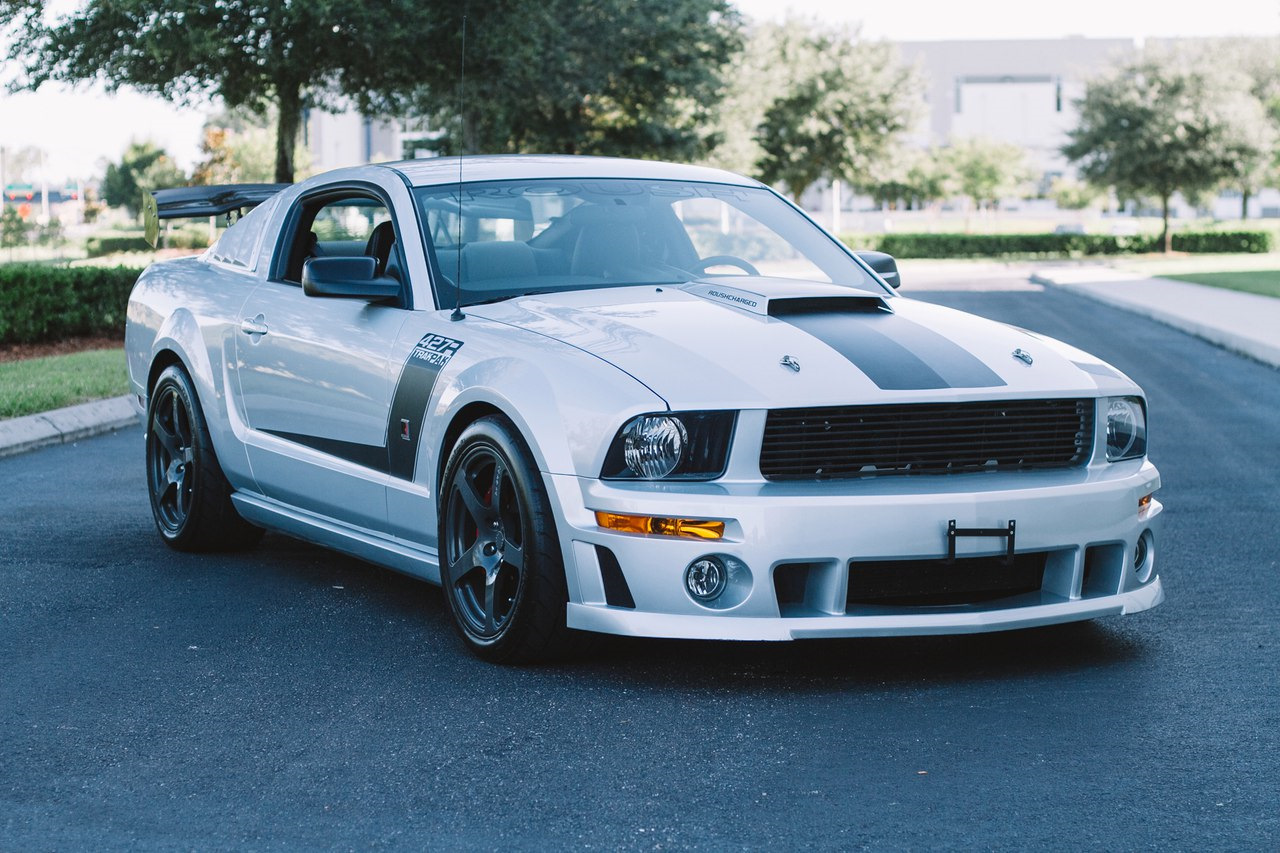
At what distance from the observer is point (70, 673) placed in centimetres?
507

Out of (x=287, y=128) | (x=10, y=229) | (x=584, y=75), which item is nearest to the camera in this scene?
(x=287, y=128)

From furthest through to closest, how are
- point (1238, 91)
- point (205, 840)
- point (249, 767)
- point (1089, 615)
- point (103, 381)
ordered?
point (1238, 91)
point (103, 381)
point (1089, 615)
point (249, 767)
point (205, 840)

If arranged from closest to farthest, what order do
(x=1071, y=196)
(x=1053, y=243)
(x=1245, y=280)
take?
(x=1245, y=280)
(x=1053, y=243)
(x=1071, y=196)

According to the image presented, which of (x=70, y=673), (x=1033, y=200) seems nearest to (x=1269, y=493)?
(x=70, y=673)

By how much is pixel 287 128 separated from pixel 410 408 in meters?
20.5

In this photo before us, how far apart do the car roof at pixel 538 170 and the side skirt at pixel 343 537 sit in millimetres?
1259

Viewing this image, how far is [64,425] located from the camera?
37.7 ft

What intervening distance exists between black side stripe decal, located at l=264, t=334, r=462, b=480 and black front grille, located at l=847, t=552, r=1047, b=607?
148 centimetres

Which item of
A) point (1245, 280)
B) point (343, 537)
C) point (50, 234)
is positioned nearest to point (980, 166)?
point (1245, 280)

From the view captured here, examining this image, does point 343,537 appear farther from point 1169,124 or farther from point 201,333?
point 1169,124

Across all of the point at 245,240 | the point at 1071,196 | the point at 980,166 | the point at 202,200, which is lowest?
the point at 245,240

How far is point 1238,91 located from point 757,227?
5292cm

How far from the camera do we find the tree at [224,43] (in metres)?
22.7

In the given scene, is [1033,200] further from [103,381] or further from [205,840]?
[205,840]
